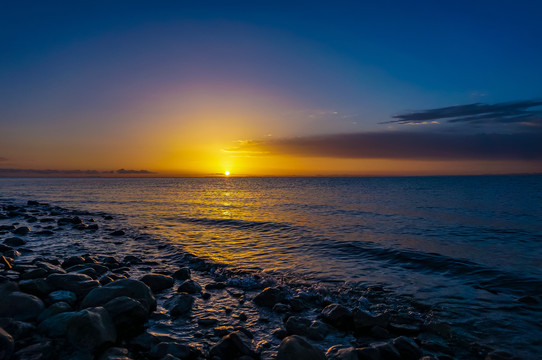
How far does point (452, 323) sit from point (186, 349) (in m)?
7.08

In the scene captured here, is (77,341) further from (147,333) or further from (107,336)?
(147,333)

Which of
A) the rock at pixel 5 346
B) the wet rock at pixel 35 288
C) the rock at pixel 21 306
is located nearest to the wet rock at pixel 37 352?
the rock at pixel 5 346

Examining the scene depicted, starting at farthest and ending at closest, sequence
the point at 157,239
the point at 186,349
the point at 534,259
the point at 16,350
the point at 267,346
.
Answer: the point at 157,239
the point at 534,259
the point at 267,346
the point at 186,349
the point at 16,350

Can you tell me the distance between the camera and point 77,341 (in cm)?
579

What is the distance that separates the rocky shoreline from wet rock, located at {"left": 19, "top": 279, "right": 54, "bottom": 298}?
0.02 m

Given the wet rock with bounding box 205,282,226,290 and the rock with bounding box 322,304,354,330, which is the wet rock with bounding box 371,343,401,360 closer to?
the rock with bounding box 322,304,354,330

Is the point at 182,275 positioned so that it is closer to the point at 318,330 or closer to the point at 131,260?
the point at 131,260

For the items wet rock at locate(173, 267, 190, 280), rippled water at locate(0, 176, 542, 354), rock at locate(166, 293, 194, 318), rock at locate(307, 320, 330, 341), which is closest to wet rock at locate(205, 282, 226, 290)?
wet rock at locate(173, 267, 190, 280)

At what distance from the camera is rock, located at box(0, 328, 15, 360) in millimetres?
5160

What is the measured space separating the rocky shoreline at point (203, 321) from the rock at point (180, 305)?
1.2 inches

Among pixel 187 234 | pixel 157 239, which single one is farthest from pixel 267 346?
pixel 187 234

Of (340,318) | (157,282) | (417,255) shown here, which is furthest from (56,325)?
(417,255)

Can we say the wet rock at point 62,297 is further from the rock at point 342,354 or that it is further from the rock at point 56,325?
the rock at point 342,354

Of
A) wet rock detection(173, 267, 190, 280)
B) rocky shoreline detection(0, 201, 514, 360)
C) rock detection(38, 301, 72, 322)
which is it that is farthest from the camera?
wet rock detection(173, 267, 190, 280)
